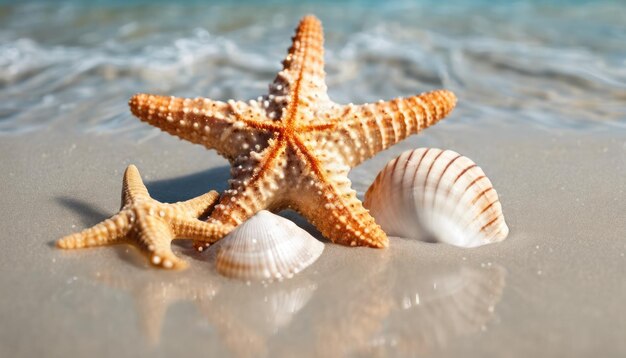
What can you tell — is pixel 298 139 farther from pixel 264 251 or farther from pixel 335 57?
pixel 335 57

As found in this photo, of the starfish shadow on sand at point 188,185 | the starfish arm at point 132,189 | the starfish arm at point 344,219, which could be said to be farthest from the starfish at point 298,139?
the starfish shadow on sand at point 188,185

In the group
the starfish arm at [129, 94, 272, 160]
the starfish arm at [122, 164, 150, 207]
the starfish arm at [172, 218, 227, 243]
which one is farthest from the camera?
the starfish arm at [129, 94, 272, 160]

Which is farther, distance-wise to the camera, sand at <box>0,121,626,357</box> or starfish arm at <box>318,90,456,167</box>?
starfish arm at <box>318,90,456,167</box>

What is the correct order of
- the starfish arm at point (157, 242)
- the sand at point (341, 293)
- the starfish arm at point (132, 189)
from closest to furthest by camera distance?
the sand at point (341, 293) < the starfish arm at point (157, 242) < the starfish arm at point (132, 189)

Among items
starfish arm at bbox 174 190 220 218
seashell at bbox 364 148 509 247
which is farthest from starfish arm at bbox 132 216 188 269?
seashell at bbox 364 148 509 247

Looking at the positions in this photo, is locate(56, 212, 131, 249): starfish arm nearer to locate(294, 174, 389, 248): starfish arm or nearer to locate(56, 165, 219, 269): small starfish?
locate(56, 165, 219, 269): small starfish

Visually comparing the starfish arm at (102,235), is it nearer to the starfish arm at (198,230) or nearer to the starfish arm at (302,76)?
the starfish arm at (198,230)
